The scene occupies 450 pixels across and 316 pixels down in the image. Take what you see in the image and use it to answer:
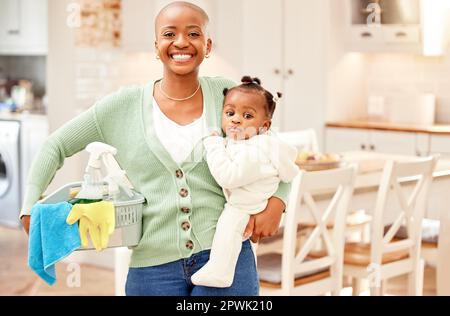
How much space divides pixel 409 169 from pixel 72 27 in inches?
75.8

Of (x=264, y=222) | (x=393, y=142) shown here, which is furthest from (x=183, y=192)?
(x=393, y=142)

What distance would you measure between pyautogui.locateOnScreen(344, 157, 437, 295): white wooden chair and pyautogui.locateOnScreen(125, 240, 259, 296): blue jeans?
150 cm

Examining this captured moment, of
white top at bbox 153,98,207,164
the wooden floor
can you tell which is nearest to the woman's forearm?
white top at bbox 153,98,207,164

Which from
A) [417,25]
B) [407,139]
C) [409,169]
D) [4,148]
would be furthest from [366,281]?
[4,148]

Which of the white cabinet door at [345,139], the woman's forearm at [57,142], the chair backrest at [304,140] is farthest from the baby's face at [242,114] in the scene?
the white cabinet door at [345,139]

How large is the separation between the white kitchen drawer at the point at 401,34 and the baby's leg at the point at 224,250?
3.28m

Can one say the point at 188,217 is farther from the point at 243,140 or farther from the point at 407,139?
the point at 407,139

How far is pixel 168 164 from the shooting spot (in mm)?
1479

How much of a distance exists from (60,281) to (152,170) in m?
2.80

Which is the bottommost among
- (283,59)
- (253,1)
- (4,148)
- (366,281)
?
(366,281)

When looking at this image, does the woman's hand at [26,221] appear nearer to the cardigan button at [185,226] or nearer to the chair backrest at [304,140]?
the cardigan button at [185,226]

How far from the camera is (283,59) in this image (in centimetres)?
480

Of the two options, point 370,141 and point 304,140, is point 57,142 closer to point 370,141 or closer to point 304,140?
point 304,140

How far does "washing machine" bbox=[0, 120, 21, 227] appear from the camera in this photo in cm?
534
